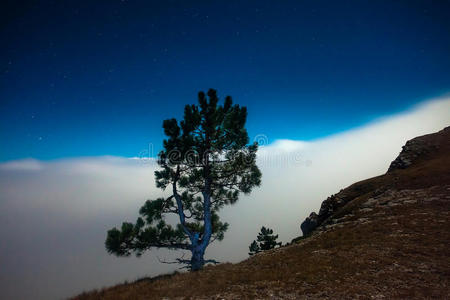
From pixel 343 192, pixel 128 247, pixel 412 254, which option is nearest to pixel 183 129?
pixel 128 247

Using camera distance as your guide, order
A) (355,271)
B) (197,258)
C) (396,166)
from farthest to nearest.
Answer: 1. (396,166)
2. (197,258)
3. (355,271)

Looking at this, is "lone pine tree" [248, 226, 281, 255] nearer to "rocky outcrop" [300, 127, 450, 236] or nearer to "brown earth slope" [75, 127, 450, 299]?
"rocky outcrop" [300, 127, 450, 236]

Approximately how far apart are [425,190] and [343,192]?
43.1ft

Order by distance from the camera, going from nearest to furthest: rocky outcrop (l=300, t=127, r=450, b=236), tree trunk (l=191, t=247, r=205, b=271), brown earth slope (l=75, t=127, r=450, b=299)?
brown earth slope (l=75, t=127, r=450, b=299), tree trunk (l=191, t=247, r=205, b=271), rocky outcrop (l=300, t=127, r=450, b=236)

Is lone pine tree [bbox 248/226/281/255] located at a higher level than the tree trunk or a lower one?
lower

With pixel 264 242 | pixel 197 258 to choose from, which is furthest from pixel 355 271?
pixel 264 242

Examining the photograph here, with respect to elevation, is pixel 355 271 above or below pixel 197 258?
above

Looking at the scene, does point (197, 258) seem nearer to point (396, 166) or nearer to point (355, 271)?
point (355, 271)

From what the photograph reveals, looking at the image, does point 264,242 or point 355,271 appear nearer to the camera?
point 355,271

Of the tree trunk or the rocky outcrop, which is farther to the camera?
the rocky outcrop

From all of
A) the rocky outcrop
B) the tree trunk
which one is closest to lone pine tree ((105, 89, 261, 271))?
the tree trunk

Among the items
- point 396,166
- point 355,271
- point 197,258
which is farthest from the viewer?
point 396,166

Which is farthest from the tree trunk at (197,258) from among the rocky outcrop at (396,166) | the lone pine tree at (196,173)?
the rocky outcrop at (396,166)

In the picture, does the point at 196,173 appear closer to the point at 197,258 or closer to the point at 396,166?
the point at 197,258
